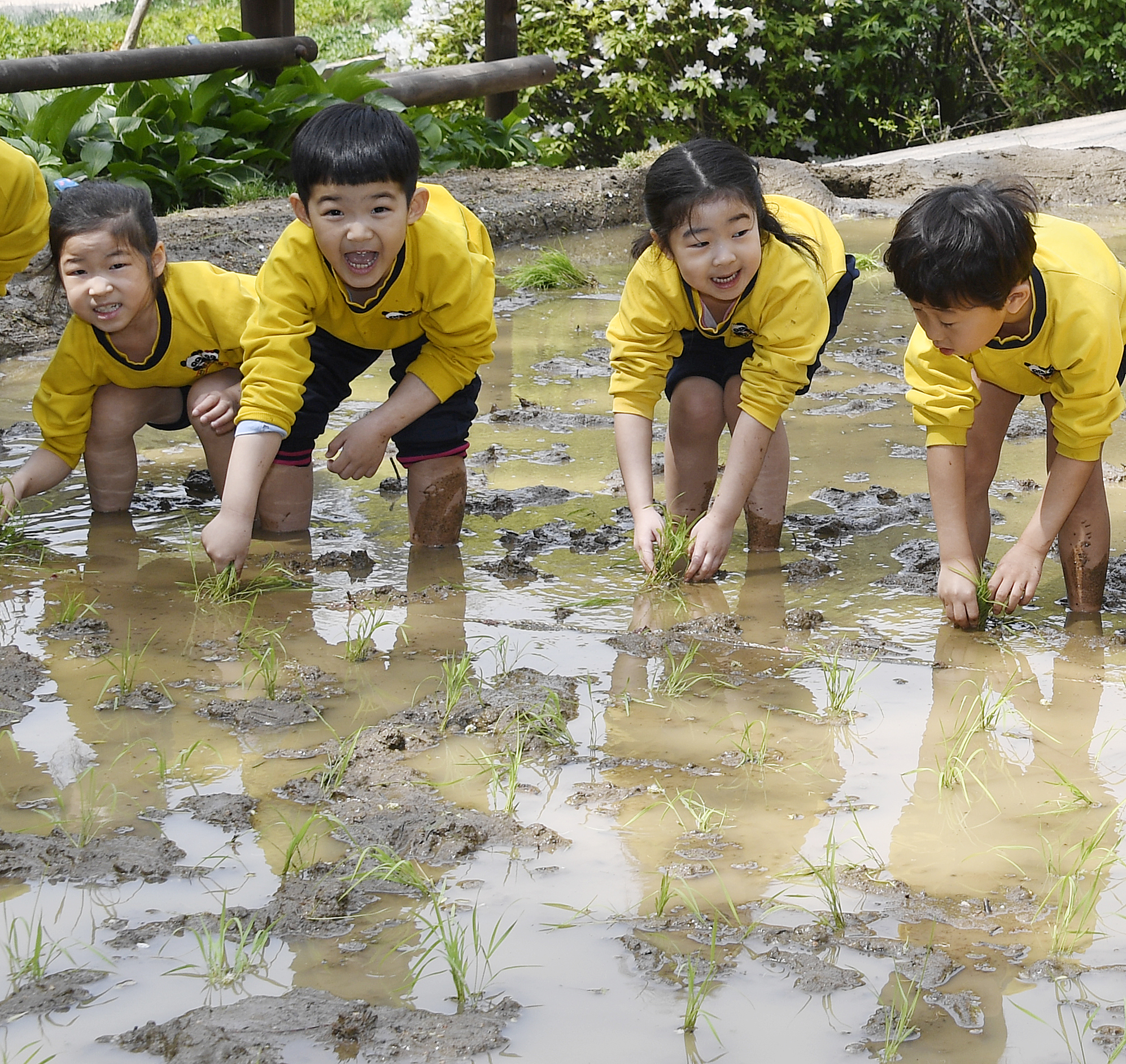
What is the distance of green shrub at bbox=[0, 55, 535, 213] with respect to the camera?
6.94 meters

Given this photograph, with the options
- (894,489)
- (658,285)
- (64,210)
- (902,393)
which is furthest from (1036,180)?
(64,210)

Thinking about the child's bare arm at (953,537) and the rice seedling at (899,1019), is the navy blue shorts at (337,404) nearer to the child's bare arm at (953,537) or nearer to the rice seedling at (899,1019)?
the child's bare arm at (953,537)

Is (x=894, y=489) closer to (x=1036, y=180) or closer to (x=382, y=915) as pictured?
(x=382, y=915)

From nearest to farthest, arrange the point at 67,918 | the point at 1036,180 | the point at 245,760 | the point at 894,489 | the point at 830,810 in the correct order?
the point at 67,918, the point at 830,810, the point at 245,760, the point at 894,489, the point at 1036,180

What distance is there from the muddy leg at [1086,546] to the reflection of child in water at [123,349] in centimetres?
218

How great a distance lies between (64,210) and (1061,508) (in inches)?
100

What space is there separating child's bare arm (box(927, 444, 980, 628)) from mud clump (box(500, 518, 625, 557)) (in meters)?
0.89

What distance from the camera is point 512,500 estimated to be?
3.94 meters

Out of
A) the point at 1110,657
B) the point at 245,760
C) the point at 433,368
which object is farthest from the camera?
the point at 433,368

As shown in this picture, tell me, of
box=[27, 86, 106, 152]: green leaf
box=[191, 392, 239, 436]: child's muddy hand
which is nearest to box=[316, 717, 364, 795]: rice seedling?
box=[191, 392, 239, 436]: child's muddy hand

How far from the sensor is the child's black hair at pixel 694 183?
3.05 metres

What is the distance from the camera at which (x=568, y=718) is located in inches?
101

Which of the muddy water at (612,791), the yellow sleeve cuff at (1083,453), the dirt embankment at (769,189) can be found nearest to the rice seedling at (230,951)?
the muddy water at (612,791)

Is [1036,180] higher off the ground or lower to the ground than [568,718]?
higher
